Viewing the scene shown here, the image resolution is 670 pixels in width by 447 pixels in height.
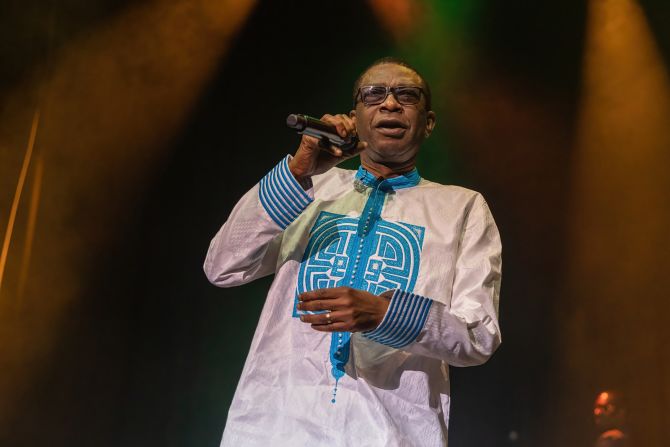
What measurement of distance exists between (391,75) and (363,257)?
651mm

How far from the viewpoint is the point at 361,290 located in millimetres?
1782

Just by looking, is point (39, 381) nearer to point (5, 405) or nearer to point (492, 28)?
point (5, 405)

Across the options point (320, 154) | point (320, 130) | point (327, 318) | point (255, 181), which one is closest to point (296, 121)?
point (320, 130)

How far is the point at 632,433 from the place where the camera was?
12.1ft

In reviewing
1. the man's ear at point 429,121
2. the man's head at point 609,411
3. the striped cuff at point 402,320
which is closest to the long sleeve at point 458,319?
the striped cuff at point 402,320

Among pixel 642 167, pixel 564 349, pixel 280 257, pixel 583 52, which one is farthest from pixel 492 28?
pixel 280 257

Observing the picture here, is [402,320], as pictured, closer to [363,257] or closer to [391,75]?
[363,257]

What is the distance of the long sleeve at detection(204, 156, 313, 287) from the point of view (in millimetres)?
1945

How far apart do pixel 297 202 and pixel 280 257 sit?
0.27 m

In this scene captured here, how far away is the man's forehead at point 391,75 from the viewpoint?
2.33m

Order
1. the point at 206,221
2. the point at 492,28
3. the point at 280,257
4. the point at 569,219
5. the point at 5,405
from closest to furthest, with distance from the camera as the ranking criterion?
the point at 280,257 → the point at 5,405 → the point at 206,221 → the point at 569,219 → the point at 492,28

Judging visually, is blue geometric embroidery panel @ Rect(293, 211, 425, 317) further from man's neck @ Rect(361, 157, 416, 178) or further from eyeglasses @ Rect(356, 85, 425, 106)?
eyeglasses @ Rect(356, 85, 425, 106)

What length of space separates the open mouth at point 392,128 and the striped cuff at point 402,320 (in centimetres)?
69

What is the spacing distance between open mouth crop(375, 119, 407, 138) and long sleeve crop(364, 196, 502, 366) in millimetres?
440
